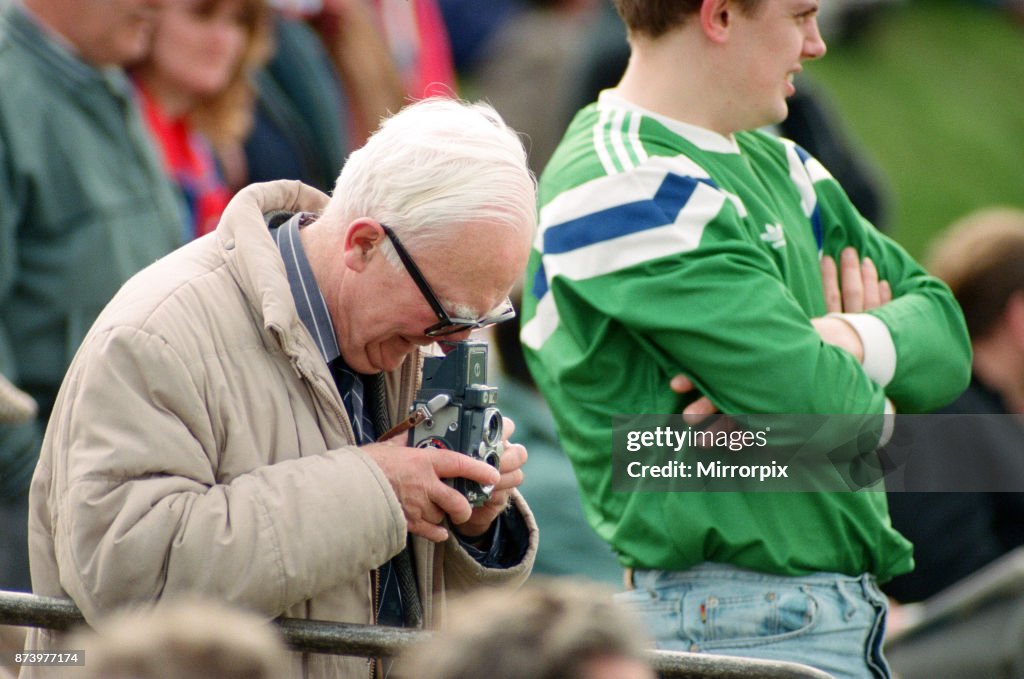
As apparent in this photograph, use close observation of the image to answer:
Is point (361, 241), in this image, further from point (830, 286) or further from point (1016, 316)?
point (1016, 316)

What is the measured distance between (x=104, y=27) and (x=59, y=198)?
1.68ft

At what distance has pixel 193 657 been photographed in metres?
1.74

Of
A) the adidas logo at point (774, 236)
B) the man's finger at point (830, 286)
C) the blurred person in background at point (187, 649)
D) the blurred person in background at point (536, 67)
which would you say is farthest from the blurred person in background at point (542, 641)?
the blurred person in background at point (536, 67)

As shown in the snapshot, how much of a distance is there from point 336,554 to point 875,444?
1.07m

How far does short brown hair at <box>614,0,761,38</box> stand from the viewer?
308cm

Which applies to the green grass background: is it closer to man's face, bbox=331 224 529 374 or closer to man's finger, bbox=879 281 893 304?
man's finger, bbox=879 281 893 304

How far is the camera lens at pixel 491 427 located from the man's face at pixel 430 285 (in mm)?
151

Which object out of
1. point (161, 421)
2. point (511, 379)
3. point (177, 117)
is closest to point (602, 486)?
point (161, 421)

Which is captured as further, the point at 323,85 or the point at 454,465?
the point at 323,85

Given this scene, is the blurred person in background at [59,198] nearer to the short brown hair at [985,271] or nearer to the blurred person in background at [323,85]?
the blurred person in background at [323,85]

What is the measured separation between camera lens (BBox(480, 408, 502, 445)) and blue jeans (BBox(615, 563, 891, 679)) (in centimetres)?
49

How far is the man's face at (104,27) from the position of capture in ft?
13.6

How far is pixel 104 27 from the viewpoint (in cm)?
418

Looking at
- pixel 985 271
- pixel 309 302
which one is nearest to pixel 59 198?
pixel 309 302
